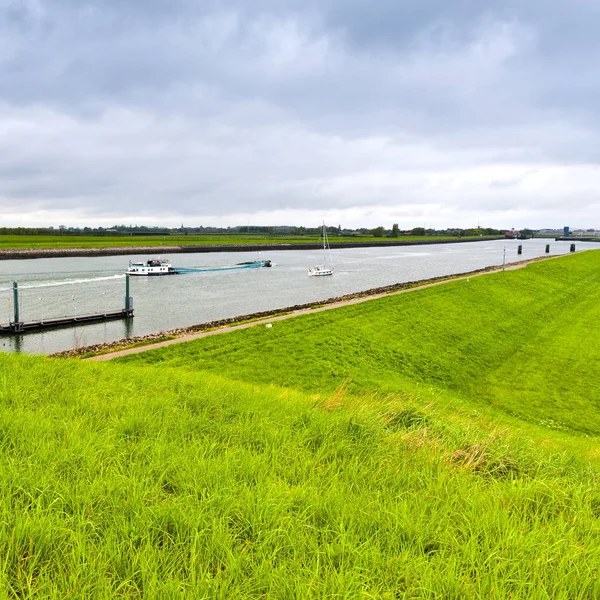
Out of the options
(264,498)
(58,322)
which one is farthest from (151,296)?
(264,498)

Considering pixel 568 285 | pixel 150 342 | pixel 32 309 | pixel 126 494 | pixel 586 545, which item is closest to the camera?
pixel 586 545

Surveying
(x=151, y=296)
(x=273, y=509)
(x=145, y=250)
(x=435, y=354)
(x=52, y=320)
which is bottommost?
(x=435, y=354)

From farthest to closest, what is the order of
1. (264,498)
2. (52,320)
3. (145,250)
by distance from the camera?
(145,250)
(52,320)
(264,498)

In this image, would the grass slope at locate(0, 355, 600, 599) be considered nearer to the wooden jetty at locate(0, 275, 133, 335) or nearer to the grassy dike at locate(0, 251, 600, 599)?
the grassy dike at locate(0, 251, 600, 599)

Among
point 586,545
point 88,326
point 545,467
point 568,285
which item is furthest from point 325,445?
point 568,285

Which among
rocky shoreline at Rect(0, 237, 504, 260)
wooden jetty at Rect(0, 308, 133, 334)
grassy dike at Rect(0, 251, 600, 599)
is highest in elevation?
rocky shoreline at Rect(0, 237, 504, 260)

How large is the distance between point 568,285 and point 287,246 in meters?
110

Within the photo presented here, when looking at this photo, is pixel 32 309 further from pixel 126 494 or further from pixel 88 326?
pixel 126 494

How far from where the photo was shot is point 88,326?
3111 cm

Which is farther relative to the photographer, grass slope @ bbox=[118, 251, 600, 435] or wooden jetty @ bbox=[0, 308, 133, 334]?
wooden jetty @ bbox=[0, 308, 133, 334]

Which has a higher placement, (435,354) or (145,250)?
(145,250)

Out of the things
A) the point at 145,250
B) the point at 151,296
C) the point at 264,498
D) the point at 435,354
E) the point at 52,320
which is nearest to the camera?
the point at 264,498

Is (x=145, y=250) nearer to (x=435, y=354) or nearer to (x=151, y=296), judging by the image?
(x=151, y=296)

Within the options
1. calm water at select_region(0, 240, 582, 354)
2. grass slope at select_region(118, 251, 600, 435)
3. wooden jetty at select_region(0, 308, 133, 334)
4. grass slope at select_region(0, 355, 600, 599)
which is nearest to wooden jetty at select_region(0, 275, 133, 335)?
wooden jetty at select_region(0, 308, 133, 334)
